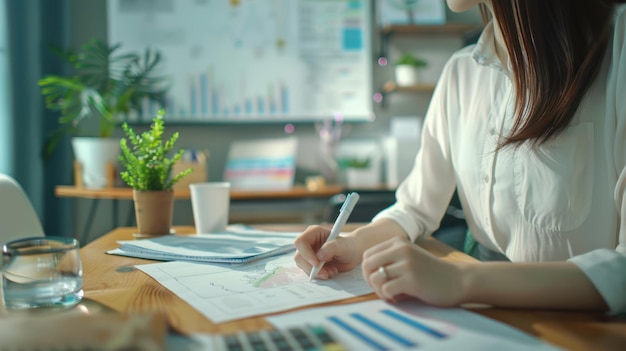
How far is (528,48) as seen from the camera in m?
0.89

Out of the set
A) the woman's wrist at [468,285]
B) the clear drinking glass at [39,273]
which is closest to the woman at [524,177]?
the woman's wrist at [468,285]

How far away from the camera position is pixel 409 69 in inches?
114

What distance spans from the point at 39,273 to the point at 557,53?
84 centimetres

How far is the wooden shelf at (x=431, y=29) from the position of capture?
Answer: 2.93m

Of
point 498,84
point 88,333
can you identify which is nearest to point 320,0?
point 498,84

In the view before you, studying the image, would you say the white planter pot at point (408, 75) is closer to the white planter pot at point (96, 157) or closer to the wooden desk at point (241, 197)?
the wooden desk at point (241, 197)

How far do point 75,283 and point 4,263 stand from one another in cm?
8

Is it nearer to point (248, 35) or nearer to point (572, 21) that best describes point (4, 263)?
point (572, 21)

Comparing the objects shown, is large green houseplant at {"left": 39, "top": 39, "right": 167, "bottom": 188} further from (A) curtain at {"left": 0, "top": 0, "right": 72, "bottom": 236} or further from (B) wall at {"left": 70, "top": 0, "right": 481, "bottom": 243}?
(B) wall at {"left": 70, "top": 0, "right": 481, "bottom": 243}

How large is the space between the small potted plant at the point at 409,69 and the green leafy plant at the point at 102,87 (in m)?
1.29

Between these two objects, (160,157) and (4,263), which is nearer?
(4,263)

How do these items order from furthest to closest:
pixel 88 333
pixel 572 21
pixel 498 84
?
pixel 498 84
pixel 572 21
pixel 88 333

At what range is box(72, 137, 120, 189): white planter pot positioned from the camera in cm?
245

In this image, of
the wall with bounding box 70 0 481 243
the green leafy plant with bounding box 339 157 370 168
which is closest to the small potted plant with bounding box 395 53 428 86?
the wall with bounding box 70 0 481 243
